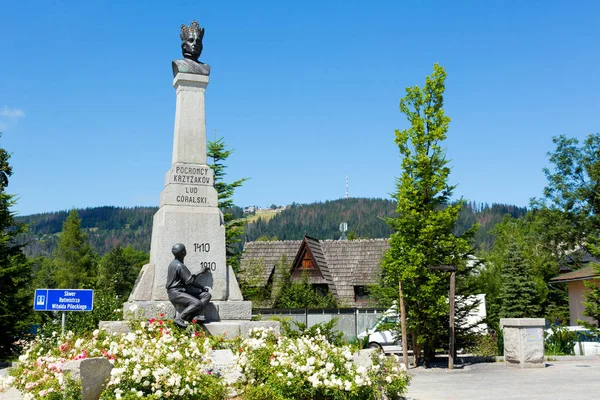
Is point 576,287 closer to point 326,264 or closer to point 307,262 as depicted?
point 326,264

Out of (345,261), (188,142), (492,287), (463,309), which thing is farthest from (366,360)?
(345,261)

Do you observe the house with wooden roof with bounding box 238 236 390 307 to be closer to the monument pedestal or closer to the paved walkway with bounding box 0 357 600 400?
the paved walkway with bounding box 0 357 600 400

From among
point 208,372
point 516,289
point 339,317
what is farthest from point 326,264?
point 208,372

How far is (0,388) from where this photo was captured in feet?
34.2

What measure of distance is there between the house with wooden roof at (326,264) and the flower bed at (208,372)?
100 ft

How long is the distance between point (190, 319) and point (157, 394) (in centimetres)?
544

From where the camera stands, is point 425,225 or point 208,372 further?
point 425,225

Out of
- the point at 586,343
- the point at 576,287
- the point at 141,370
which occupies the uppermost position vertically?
the point at 576,287

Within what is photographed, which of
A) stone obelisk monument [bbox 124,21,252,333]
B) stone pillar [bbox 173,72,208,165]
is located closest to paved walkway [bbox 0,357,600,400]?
stone obelisk monument [bbox 124,21,252,333]

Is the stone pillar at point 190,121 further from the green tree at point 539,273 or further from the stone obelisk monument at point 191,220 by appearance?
the green tree at point 539,273

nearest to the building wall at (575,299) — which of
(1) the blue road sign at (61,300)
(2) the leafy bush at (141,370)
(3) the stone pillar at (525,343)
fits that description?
(3) the stone pillar at (525,343)

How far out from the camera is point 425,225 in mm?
17422

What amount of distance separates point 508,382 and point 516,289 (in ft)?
76.6

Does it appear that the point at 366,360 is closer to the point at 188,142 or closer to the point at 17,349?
the point at 188,142
